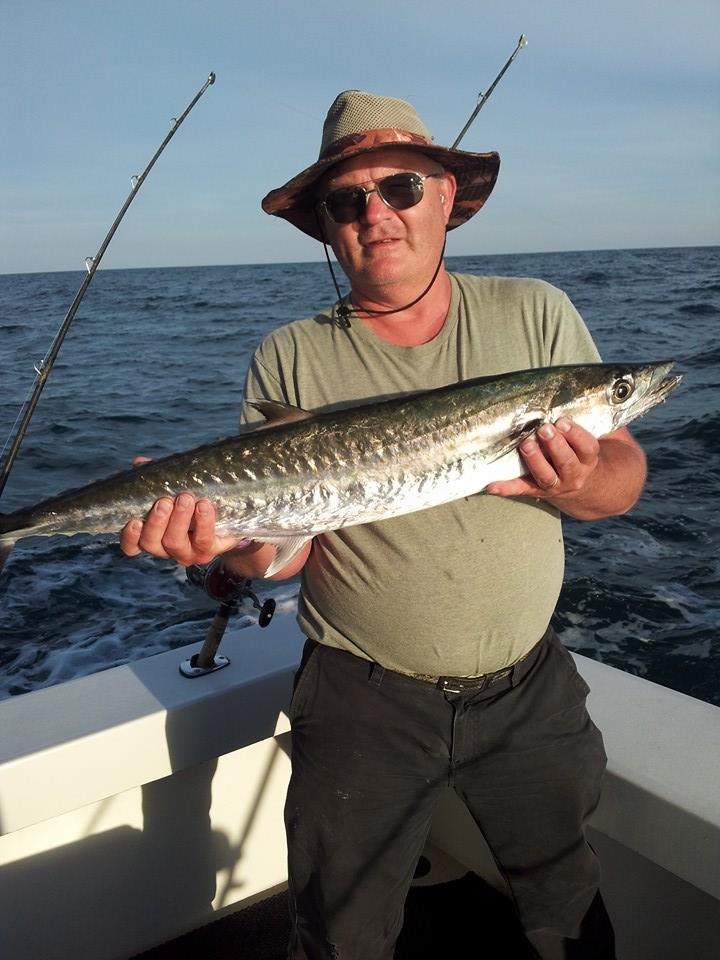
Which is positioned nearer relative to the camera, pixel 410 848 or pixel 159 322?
pixel 410 848

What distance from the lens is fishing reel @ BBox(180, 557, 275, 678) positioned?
310 cm

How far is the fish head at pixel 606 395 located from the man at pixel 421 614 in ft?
0.29

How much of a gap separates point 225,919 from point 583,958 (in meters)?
1.67

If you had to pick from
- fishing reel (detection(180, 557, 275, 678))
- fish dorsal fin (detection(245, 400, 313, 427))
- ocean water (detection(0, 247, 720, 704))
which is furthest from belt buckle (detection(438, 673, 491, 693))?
ocean water (detection(0, 247, 720, 704))

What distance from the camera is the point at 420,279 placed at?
2.69 meters

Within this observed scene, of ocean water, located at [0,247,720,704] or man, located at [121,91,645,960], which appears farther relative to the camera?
ocean water, located at [0,247,720,704]

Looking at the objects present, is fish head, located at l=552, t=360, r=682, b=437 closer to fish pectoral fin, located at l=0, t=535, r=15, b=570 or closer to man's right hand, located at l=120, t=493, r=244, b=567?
man's right hand, located at l=120, t=493, r=244, b=567

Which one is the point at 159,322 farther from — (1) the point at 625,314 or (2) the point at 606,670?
(2) the point at 606,670

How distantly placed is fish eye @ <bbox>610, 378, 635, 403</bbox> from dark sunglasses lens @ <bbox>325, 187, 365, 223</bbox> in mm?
1061

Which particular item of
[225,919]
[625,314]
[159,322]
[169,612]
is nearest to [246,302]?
[159,322]

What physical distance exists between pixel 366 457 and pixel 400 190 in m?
0.93

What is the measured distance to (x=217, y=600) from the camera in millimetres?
3100

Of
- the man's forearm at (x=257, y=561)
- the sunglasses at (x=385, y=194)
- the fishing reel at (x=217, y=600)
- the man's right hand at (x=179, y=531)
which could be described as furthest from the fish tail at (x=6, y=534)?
the sunglasses at (x=385, y=194)

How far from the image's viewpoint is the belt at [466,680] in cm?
248
